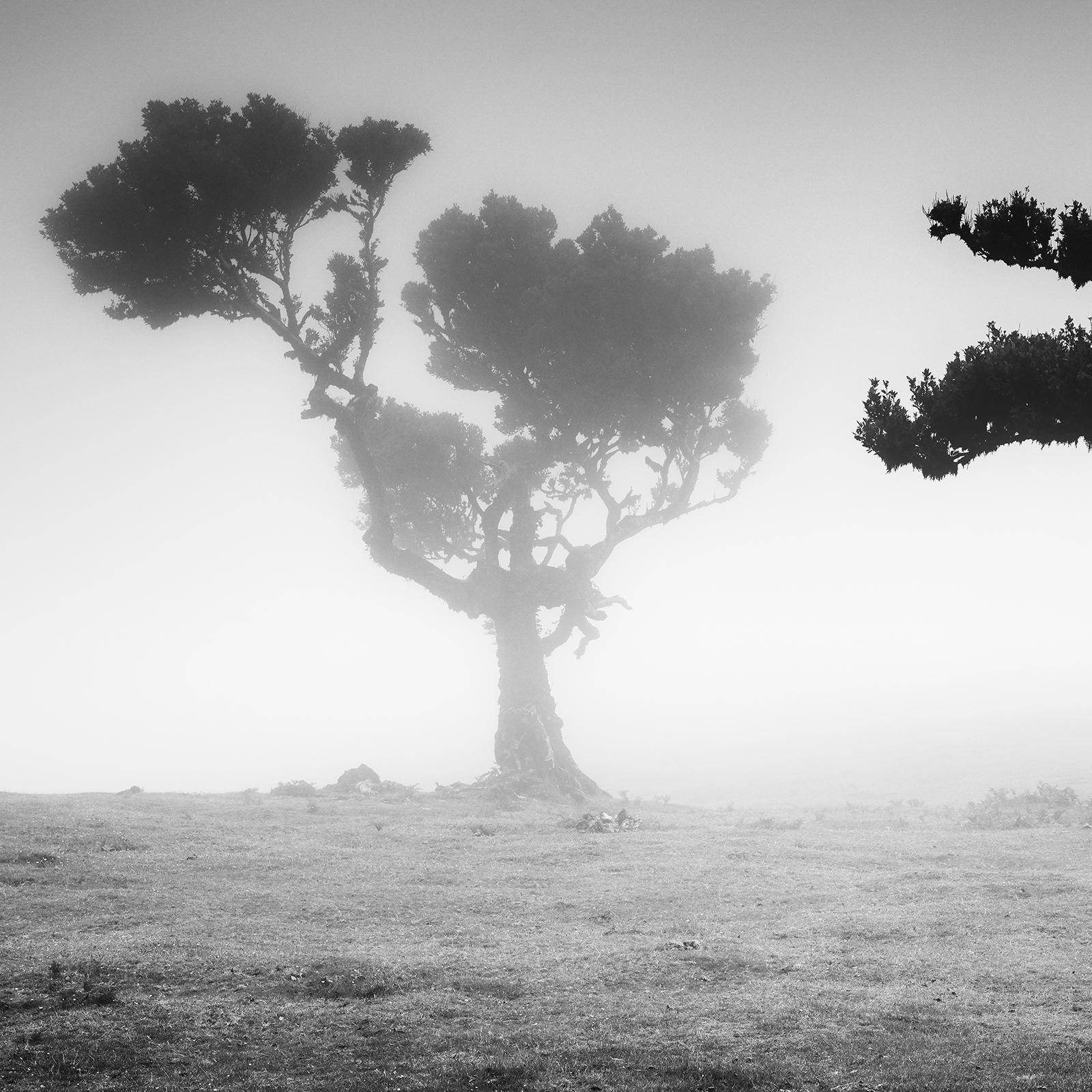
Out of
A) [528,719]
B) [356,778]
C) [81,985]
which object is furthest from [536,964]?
[356,778]

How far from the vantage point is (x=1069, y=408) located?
9180 millimetres

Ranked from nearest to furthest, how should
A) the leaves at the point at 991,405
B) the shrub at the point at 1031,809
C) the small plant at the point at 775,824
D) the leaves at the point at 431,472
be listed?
1. the leaves at the point at 991,405
2. the shrub at the point at 1031,809
3. the small plant at the point at 775,824
4. the leaves at the point at 431,472

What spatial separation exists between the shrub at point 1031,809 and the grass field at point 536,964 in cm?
442

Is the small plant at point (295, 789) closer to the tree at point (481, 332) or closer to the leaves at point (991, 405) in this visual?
the tree at point (481, 332)

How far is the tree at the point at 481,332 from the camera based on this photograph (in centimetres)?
2958

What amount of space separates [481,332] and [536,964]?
2902 cm

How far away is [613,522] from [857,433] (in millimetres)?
24454

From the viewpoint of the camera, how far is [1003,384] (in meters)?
9.55

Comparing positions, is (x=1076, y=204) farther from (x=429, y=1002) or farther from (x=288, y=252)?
(x=288, y=252)

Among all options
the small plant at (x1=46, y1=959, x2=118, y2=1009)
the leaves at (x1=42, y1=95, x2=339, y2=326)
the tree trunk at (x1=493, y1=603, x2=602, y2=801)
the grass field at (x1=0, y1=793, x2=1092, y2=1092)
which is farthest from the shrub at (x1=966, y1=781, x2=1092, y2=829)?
the leaves at (x1=42, y1=95, x2=339, y2=326)

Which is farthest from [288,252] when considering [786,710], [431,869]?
[786,710]

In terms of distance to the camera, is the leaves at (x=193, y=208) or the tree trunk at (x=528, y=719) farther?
the tree trunk at (x=528, y=719)

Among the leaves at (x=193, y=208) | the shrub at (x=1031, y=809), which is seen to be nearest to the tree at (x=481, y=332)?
the leaves at (x=193, y=208)

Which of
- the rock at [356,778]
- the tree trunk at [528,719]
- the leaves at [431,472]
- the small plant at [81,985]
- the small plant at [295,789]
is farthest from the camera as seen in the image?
the leaves at [431,472]
